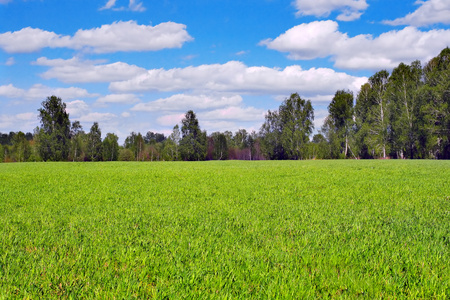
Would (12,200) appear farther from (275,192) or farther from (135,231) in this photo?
(275,192)

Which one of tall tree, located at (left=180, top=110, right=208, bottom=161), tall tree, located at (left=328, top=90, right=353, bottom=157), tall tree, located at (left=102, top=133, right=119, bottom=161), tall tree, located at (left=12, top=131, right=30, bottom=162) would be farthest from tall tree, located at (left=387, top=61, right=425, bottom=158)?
tall tree, located at (left=12, top=131, right=30, bottom=162)

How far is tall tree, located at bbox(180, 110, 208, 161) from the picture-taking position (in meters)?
73.1

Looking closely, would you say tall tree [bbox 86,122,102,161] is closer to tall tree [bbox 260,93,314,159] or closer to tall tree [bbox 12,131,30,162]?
tall tree [bbox 12,131,30,162]

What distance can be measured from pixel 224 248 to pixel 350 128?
217 ft

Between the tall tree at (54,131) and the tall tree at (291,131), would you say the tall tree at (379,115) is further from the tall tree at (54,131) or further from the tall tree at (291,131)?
the tall tree at (54,131)

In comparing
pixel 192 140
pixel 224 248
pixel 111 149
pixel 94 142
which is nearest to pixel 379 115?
pixel 192 140

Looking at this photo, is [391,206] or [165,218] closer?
[165,218]

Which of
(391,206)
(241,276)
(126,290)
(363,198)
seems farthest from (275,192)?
→ (126,290)

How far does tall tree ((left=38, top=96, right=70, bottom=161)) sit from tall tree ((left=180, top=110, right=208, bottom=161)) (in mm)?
23320

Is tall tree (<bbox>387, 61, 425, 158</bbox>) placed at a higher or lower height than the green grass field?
higher

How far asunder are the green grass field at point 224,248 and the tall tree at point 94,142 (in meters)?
67.9

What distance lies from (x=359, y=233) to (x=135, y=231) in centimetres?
378

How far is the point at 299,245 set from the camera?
488 cm

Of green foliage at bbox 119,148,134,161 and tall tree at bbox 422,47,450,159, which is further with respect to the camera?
green foliage at bbox 119,148,134,161
